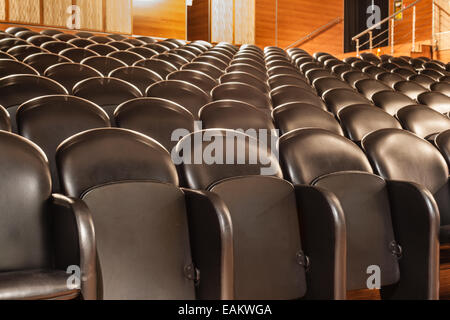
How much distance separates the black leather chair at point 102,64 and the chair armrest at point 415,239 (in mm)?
781

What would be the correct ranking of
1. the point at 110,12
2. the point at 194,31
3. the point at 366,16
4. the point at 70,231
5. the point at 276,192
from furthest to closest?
the point at 366,16
the point at 194,31
the point at 110,12
the point at 276,192
the point at 70,231

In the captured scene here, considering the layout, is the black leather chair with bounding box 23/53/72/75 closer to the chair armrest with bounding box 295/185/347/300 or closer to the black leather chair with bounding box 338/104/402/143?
the black leather chair with bounding box 338/104/402/143

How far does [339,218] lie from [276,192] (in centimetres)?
6

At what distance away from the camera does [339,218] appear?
0.40 meters

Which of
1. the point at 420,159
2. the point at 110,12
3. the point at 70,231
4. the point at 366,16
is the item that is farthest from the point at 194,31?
the point at 70,231

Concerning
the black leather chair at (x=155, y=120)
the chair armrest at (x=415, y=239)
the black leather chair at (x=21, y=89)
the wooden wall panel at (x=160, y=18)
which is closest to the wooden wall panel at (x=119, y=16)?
the wooden wall panel at (x=160, y=18)

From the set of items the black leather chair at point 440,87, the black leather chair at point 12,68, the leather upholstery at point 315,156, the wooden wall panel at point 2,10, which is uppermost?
the wooden wall panel at point 2,10

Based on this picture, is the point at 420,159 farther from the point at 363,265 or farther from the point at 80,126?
the point at 80,126

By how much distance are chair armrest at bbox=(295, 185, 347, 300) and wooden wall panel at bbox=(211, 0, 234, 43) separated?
9.40ft

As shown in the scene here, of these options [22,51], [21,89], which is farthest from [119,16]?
[21,89]

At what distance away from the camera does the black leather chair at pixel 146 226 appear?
35 centimetres

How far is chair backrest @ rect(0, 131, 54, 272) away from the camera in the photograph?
33 cm

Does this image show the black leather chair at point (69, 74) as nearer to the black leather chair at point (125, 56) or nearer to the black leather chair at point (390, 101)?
the black leather chair at point (125, 56)

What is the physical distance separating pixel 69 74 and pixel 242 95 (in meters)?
0.32
